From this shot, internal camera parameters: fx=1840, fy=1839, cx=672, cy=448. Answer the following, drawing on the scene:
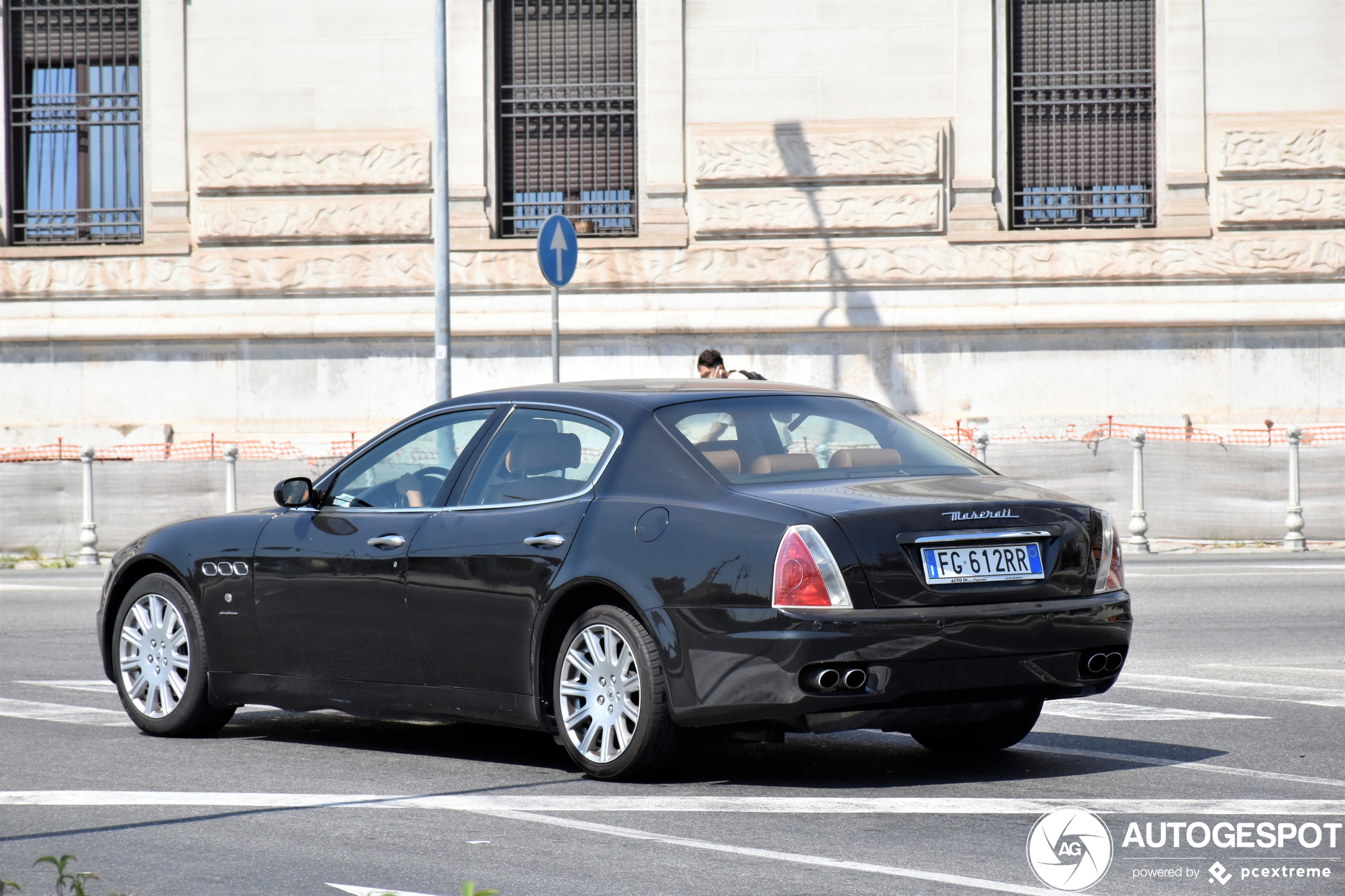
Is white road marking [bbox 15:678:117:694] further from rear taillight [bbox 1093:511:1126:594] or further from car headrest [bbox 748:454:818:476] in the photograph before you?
rear taillight [bbox 1093:511:1126:594]

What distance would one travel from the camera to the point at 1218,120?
21250 mm

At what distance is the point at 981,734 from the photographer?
7.06 metres

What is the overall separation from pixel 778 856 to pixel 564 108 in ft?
60.9

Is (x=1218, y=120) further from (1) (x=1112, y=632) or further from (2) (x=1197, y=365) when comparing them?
(1) (x=1112, y=632)

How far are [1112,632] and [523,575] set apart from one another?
6.86ft

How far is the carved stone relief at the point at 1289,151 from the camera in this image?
20.9 m

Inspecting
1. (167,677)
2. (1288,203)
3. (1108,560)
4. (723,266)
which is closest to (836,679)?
(1108,560)

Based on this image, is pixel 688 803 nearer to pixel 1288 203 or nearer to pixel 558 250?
pixel 558 250

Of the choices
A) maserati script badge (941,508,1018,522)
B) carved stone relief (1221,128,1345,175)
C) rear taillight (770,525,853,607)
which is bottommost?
rear taillight (770,525,853,607)

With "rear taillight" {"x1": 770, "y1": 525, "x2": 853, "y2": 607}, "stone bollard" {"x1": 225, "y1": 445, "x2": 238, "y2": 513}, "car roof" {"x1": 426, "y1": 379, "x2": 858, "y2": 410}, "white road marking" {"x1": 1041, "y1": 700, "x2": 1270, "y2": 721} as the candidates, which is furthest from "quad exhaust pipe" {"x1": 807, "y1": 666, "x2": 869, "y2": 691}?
"stone bollard" {"x1": 225, "y1": 445, "x2": 238, "y2": 513}

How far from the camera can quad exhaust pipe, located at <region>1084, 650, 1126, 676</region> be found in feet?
21.0

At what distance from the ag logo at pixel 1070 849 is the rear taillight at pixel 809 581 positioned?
95cm

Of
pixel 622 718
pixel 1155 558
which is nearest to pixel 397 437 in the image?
pixel 622 718

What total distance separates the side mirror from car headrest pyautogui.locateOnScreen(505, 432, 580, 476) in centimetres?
99
